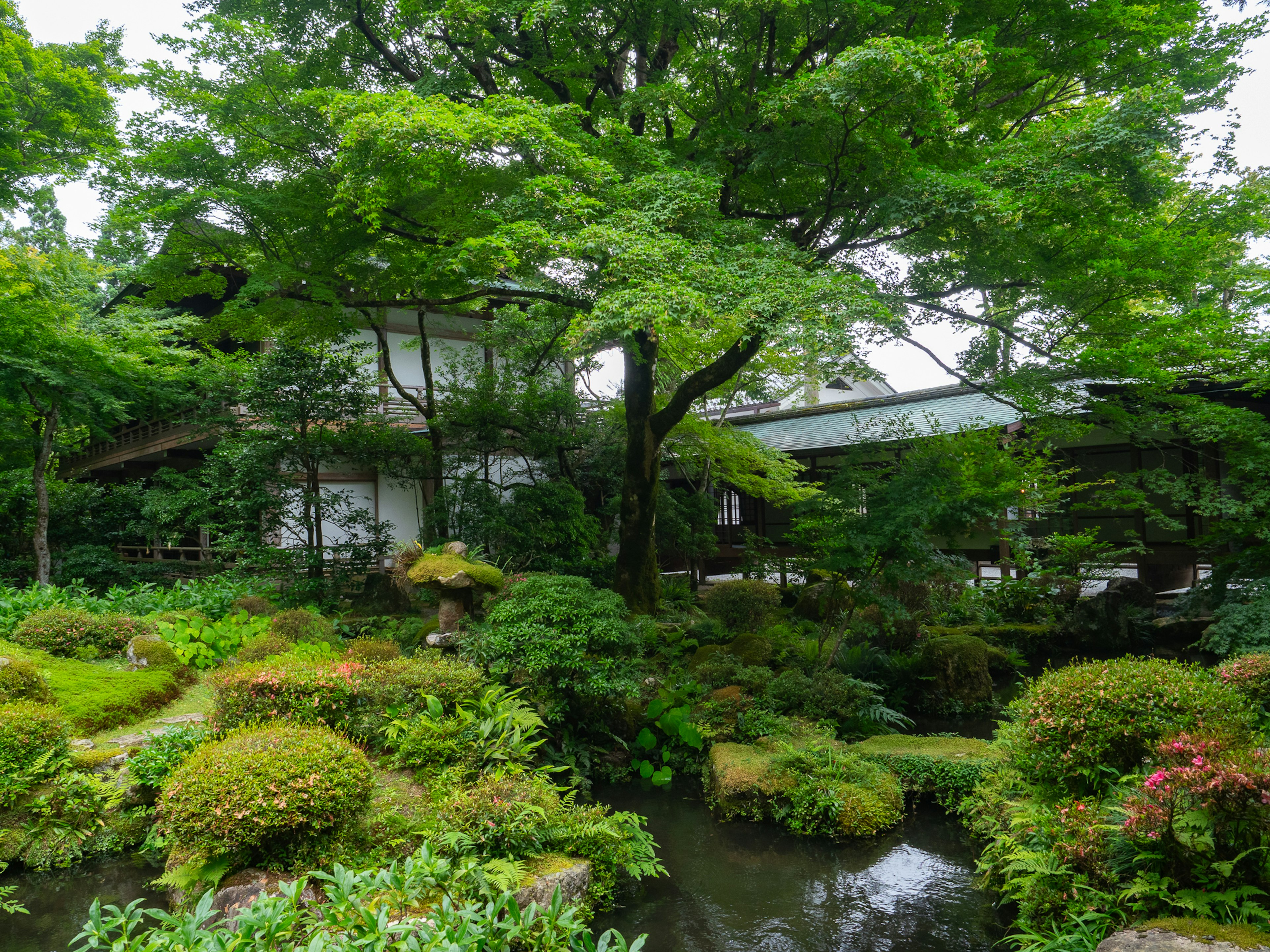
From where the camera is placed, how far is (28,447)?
17703 mm

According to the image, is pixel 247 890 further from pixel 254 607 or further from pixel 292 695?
pixel 254 607

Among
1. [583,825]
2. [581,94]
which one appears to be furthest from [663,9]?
[583,825]

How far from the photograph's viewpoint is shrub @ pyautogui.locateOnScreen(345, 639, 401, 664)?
8758 millimetres

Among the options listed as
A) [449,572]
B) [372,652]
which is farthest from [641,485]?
[372,652]

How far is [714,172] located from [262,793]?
8.69 m

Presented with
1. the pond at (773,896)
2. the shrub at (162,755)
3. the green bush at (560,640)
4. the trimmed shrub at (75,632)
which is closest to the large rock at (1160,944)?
the pond at (773,896)

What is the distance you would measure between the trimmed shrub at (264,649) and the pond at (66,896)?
2242 millimetres

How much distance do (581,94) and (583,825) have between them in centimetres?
1109

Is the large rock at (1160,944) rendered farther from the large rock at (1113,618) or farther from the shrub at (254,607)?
the large rock at (1113,618)

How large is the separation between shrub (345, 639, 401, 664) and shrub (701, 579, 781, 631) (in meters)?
6.09

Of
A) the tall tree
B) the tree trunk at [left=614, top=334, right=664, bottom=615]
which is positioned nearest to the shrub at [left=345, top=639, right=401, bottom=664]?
the tall tree

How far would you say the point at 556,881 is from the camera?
5.20m

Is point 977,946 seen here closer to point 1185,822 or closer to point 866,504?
point 1185,822

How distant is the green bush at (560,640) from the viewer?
8.12 metres
